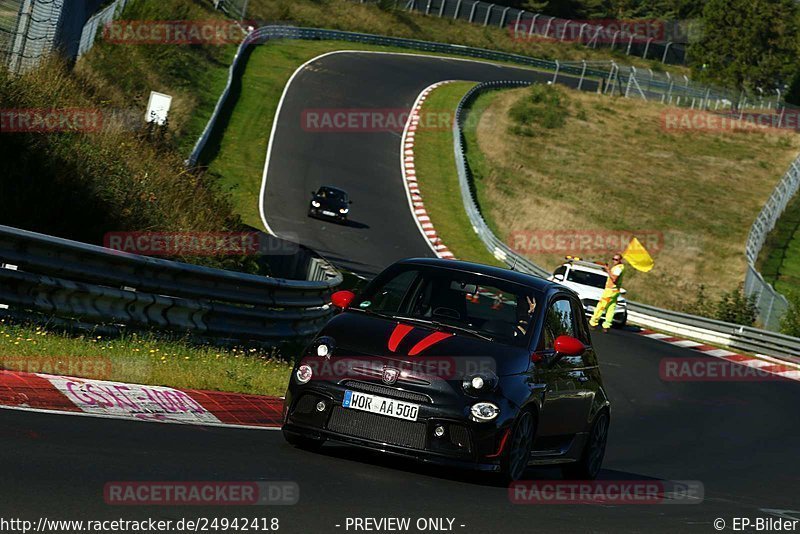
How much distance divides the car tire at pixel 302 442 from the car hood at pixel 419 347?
29.2 inches

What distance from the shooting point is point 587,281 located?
107ft

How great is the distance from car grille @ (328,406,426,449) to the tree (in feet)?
249

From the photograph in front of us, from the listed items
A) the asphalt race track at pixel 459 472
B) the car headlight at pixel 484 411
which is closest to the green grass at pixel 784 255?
the asphalt race track at pixel 459 472

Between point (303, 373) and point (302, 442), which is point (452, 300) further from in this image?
point (302, 442)

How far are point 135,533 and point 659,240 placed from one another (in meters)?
45.1

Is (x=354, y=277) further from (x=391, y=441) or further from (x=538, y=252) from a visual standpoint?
(x=538, y=252)

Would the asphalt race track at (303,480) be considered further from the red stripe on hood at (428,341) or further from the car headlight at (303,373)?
the red stripe on hood at (428,341)

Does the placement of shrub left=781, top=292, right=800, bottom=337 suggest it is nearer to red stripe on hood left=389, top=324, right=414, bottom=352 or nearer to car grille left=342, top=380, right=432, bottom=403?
red stripe on hood left=389, top=324, right=414, bottom=352

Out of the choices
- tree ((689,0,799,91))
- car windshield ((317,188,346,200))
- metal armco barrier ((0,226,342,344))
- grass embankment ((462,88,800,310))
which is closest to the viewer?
metal armco barrier ((0,226,342,344))

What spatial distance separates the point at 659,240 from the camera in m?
49.3

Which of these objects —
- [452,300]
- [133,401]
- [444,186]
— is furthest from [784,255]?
[133,401]

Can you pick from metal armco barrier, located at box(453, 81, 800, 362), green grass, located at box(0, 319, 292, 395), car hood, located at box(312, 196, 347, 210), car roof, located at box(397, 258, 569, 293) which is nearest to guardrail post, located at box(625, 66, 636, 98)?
metal armco barrier, located at box(453, 81, 800, 362)

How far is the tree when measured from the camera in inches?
3150

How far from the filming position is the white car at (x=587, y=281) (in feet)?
105
